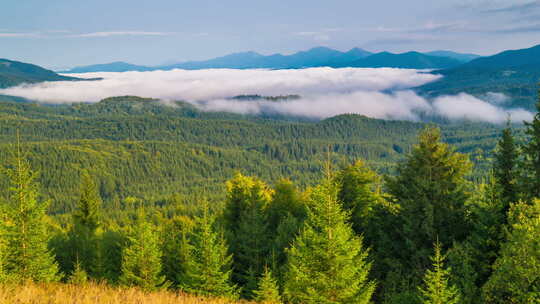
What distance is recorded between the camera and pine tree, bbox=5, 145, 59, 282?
32938 mm

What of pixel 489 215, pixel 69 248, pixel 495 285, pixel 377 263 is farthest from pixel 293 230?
pixel 69 248

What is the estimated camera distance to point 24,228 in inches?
1334

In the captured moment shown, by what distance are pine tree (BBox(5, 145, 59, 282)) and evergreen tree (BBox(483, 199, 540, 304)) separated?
3170 centimetres

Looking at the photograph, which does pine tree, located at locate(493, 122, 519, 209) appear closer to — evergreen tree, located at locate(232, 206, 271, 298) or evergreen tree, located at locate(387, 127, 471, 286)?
evergreen tree, located at locate(387, 127, 471, 286)

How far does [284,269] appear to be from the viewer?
113 feet

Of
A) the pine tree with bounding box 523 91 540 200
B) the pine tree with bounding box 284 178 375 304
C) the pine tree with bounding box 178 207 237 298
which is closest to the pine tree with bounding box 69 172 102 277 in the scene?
the pine tree with bounding box 178 207 237 298

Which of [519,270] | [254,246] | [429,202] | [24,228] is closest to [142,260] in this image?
[24,228]

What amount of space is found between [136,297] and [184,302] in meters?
1.48

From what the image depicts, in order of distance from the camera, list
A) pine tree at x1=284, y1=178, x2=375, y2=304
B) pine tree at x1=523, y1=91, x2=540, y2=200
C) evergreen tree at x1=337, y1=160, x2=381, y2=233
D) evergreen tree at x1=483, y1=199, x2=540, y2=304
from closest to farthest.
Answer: evergreen tree at x1=483, y1=199, x2=540, y2=304, pine tree at x1=284, y1=178, x2=375, y2=304, pine tree at x1=523, y1=91, x2=540, y2=200, evergreen tree at x1=337, y1=160, x2=381, y2=233

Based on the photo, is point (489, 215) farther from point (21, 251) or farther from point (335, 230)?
point (21, 251)

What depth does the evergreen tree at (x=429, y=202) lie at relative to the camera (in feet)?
89.1

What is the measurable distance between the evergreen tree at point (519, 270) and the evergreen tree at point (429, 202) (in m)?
4.98

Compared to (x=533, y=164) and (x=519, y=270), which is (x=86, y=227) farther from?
(x=519, y=270)

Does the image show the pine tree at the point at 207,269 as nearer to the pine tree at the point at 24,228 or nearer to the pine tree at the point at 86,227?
the pine tree at the point at 24,228
